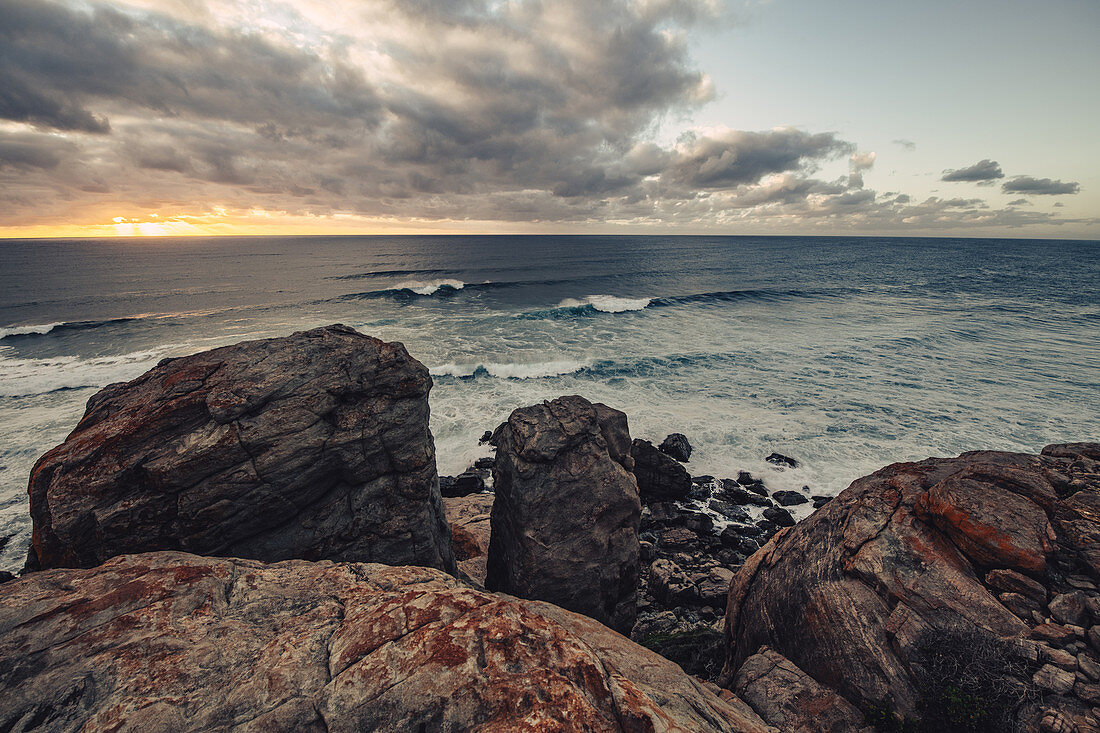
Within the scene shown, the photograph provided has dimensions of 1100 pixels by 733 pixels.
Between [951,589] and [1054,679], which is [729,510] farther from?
[1054,679]

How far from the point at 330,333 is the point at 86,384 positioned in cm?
3424

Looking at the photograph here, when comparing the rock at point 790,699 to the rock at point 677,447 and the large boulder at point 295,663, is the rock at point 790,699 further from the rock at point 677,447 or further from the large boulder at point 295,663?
the rock at point 677,447

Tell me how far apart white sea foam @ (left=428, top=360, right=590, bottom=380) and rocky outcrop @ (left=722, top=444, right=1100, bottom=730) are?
24.7 m

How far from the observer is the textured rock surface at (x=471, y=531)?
1424 cm

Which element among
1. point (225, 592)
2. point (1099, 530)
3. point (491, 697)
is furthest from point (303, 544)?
point (1099, 530)

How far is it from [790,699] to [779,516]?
442 inches

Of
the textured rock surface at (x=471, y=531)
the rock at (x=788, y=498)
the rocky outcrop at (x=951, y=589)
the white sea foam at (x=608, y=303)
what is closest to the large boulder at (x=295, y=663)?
→ the rocky outcrop at (x=951, y=589)

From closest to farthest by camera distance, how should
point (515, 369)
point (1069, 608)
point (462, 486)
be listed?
point (1069, 608)
point (462, 486)
point (515, 369)

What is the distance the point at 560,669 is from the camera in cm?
480

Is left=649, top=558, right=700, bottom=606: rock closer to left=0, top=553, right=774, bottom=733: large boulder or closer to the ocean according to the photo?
left=0, top=553, right=774, bottom=733: large boulder

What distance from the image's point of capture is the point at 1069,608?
255 inches

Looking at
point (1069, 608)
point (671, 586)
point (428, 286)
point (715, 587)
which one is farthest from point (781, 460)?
point (428, 286)

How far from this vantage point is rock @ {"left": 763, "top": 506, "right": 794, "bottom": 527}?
17016 mm

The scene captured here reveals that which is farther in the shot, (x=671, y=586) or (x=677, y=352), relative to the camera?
(x=677, y=352)
